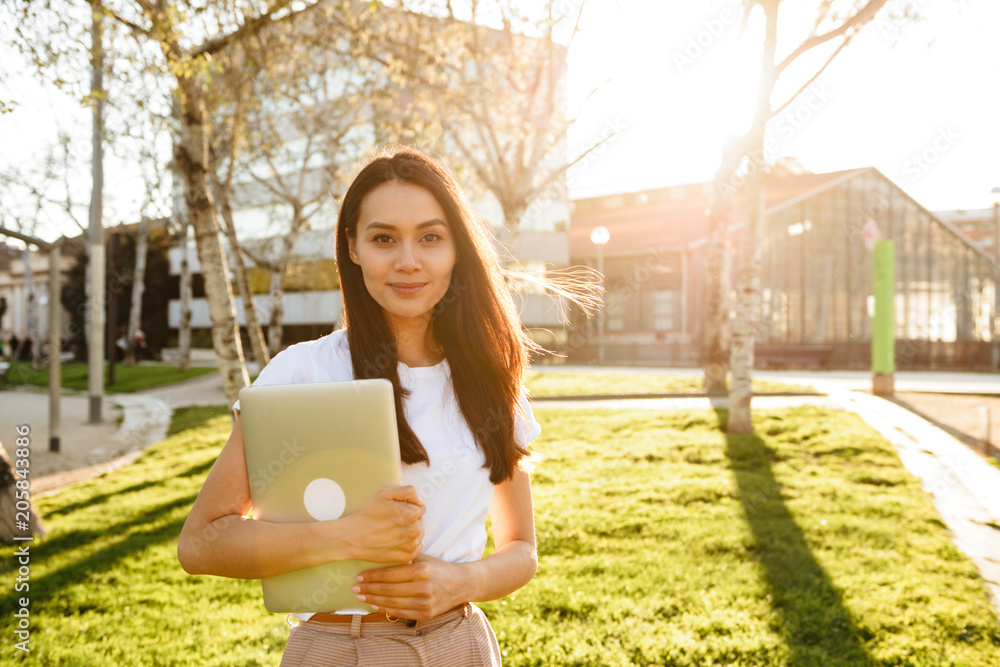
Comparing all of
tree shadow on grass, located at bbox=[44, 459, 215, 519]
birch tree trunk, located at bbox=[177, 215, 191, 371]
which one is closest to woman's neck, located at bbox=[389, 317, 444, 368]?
tree shadow on grass, located at bbox=[44, 459, 215, 519]

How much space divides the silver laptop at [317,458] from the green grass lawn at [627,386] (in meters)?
13.1

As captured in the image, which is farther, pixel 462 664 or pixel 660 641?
pixel 660 641

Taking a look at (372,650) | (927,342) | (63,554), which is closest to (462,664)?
(372,650)

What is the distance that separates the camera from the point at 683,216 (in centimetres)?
3569

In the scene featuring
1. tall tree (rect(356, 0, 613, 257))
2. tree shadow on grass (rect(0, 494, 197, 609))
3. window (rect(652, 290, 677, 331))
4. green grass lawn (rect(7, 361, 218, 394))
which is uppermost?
tall tree (rect(356, 0, 613, 257))

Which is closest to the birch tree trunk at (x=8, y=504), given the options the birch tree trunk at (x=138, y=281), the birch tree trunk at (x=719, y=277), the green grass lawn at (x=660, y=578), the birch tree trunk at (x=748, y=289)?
the green grass lawn at (x=660, y=578)

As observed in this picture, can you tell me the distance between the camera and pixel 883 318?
14.3 meters

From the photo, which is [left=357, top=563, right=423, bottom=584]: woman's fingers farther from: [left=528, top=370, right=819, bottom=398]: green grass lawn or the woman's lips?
[left=528, top=370, right=819, bottom=398]: green grass lawn

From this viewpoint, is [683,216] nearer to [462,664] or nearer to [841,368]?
[841,368]

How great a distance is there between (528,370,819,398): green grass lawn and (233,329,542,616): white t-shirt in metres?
12.8

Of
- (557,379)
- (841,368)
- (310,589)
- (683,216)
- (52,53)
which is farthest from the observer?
(683,216)

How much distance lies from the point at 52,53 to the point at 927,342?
32261 mm

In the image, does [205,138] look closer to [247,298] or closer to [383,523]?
[247,298]

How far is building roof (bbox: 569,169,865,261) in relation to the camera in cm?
3228
